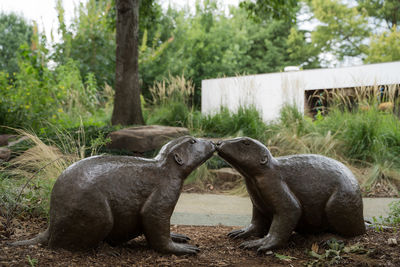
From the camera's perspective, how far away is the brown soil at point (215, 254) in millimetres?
Result: 2373

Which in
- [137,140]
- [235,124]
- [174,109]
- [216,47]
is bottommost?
[137,140]

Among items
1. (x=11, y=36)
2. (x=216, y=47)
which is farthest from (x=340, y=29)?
(x=11, y=36)

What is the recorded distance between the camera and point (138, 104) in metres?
8.79

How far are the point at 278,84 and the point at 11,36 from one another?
25.1 metres

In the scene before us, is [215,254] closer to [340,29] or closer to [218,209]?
[218,209]

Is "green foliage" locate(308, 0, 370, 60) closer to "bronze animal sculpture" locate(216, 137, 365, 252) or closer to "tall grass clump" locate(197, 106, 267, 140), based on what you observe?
"tall grass clump" locate(197, 106, 267, 140)

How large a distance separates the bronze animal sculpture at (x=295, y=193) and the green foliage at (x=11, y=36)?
29.1 metres

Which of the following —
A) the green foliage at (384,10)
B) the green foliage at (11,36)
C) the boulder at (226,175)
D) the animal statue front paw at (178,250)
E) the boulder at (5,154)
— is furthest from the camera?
the green foliage at (11,36)

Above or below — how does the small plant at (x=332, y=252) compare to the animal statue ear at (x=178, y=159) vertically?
below

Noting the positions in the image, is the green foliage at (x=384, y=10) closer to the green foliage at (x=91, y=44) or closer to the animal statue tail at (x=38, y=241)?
the green foliage at (x=91, y=44)

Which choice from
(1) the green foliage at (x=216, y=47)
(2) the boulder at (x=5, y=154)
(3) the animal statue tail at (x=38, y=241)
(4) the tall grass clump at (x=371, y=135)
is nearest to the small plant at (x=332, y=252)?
(3) the animal statue tail at (x=38, y=241)

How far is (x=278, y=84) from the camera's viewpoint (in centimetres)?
1441

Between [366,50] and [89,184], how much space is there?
25284mm

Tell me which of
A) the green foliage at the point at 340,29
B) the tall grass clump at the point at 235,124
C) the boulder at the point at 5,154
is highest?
the green foliage at the point at 340,29
